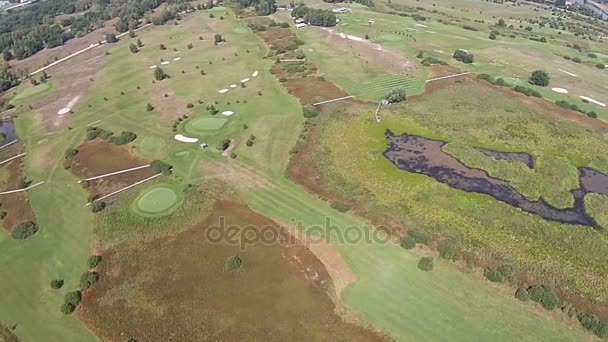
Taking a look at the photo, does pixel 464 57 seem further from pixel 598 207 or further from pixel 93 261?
pixel 93 261

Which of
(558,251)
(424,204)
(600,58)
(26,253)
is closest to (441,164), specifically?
(424,204)

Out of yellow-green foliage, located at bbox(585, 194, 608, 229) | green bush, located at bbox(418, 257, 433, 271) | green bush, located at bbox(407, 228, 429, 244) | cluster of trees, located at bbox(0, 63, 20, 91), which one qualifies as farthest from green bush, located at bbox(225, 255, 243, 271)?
cluster of trees, located at bbox(0, 63, 20, 91)

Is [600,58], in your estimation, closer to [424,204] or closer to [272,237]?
[424,204]

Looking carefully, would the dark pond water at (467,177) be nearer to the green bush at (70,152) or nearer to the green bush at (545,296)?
the green bush at (545,296)

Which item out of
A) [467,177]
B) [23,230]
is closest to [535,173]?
[467,177]

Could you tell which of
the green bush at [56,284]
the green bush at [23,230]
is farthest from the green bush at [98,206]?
the green bush at [56,284]

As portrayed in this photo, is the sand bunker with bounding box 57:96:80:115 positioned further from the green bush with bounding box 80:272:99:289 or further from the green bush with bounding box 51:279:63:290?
the green bush with bounding box 80:272:99:289
